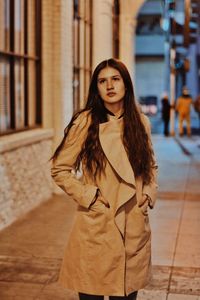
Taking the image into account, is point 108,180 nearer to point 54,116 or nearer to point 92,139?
point 92,139

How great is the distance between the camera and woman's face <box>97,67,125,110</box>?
3730 mm

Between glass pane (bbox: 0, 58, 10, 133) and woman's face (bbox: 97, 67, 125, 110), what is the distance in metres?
4.87

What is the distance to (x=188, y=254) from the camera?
660 cm

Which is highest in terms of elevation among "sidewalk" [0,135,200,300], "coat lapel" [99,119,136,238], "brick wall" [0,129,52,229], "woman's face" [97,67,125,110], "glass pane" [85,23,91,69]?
"glass pane" [85,23,91,69]

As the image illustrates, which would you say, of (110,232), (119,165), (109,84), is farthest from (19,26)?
(110,232)

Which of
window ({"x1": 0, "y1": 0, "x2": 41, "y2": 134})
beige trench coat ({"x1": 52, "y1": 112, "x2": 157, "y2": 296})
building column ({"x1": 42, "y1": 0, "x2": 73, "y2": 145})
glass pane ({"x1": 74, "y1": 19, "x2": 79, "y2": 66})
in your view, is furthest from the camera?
glass pane ({"x1": 74, "y1": 19, "x2": 79, "y2": 66})

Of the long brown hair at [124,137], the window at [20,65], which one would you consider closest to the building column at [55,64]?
the window at [20,65]

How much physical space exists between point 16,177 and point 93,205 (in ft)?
15.7

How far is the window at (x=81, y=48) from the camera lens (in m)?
12.5

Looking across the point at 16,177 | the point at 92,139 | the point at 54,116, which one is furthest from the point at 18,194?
the point at 92,139

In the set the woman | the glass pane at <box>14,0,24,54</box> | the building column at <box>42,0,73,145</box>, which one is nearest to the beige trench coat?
the woman

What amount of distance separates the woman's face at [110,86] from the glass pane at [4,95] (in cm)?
487

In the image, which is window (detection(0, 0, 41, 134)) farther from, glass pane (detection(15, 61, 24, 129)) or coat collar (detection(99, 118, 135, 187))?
coat collar (detection(99, 118, 135, 187))

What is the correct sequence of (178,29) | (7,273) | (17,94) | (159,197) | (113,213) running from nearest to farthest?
(113,213), (7,273), (17,94), (159,197), (178,29)
